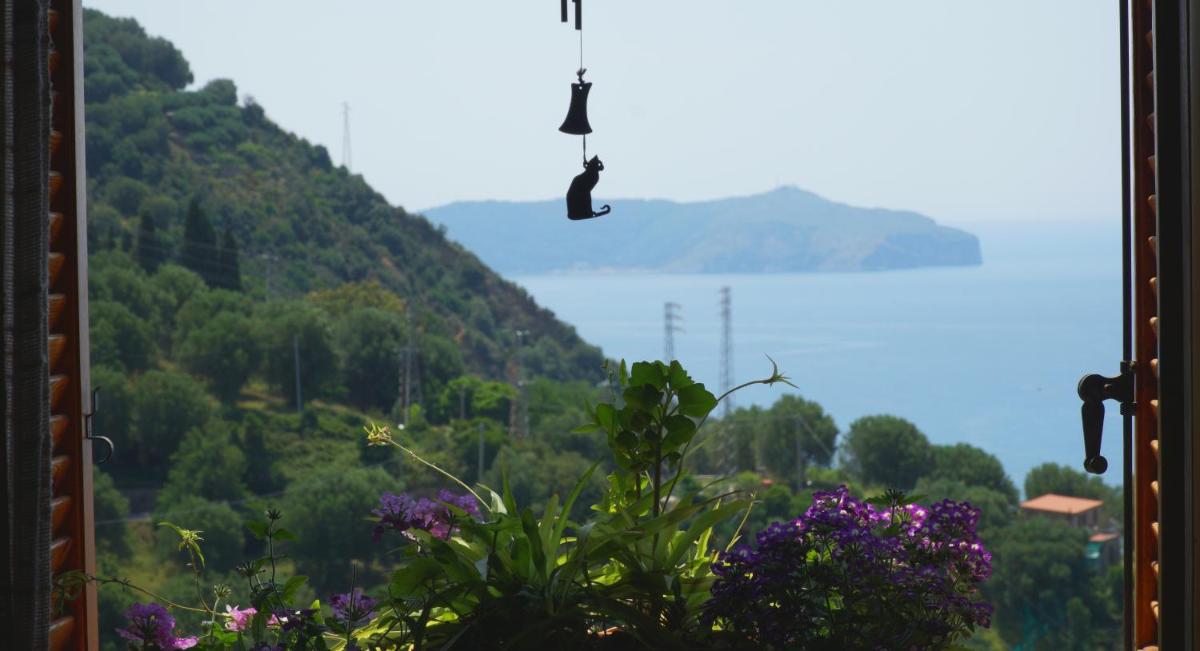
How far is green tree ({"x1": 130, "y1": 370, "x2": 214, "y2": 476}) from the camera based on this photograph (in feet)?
83.6

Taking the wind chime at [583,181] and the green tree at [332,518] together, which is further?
the green tree at [332,518]

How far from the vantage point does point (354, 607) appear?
1451 millimetres

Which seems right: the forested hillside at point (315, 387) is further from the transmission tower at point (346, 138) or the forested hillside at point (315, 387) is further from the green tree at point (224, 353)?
the transmission tower at point (346, 138)

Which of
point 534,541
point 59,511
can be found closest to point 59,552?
point 59,511

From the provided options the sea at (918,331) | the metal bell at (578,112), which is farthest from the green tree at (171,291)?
the metal bell at (578,112)

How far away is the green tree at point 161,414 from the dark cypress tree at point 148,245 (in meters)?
3.20

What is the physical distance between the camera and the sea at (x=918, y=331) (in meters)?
35.9

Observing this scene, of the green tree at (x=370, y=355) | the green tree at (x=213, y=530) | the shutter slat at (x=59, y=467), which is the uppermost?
the shutter slat at (x=59, y=467)

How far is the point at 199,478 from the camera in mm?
24625

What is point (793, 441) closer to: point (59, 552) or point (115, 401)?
point (115, 401)

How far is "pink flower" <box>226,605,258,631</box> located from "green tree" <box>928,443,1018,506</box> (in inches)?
949

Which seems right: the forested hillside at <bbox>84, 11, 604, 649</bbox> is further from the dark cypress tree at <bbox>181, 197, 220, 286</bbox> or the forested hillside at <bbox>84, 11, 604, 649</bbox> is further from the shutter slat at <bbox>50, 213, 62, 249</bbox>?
the shutter slat at <bbox>50, 213, 62, 249</bbox>

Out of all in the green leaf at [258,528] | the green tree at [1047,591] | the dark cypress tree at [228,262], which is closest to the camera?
the green leaf at [258,528]

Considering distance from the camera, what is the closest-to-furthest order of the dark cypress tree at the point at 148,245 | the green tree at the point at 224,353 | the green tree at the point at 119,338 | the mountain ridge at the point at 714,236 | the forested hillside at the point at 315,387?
1. the forested hillside at the point at 315,387
2. the green tree at the point at 119,338
3. the green tree at the point at 224,353
4. the dark cypress tree at the point at 148,245
5. the mountain ridge at the point at 714,236
